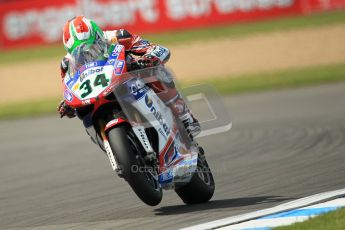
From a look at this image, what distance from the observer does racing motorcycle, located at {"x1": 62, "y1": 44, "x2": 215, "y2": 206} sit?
7027 millimetres

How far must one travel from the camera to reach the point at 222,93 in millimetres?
19328

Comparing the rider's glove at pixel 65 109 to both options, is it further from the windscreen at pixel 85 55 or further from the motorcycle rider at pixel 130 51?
the windscreen at pixel 85 55

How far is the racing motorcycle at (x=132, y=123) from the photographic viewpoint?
7027 mm

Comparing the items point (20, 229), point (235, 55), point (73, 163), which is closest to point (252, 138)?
point (73, 163)

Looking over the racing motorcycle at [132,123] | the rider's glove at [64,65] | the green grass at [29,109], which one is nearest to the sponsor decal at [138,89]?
the racing motorcycle at [132,123]

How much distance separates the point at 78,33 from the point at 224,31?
21.9m

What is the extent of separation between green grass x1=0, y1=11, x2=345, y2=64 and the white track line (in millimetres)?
19243

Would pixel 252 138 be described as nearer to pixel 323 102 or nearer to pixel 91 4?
pixel 323 102

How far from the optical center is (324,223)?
6016mm

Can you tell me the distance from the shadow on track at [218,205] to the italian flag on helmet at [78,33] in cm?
151

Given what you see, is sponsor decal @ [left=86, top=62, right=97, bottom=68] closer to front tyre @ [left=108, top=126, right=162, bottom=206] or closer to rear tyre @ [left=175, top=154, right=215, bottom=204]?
front tyre @ [left=108, top=126, right=162, bottom=206]

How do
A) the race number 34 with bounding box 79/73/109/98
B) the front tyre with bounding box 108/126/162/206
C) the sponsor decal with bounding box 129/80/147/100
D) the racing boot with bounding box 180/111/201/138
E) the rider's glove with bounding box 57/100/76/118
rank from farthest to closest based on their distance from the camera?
the racing boot with bounding box 180/111/201/138 → the rider's glove with bounding box 57/100/76/118 → the sponsor decal with bounding box 129/80/147/100 → the race number 34 with bounding box 79/73/109/98 → the front tyre with bounding box 108/126/162/206

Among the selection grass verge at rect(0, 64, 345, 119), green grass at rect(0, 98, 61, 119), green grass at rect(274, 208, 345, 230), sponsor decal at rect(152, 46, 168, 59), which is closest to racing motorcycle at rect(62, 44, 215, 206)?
sponsor decal at rect(152, 46, 168, 59)

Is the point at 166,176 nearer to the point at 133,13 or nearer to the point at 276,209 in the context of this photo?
the point at 276,209
